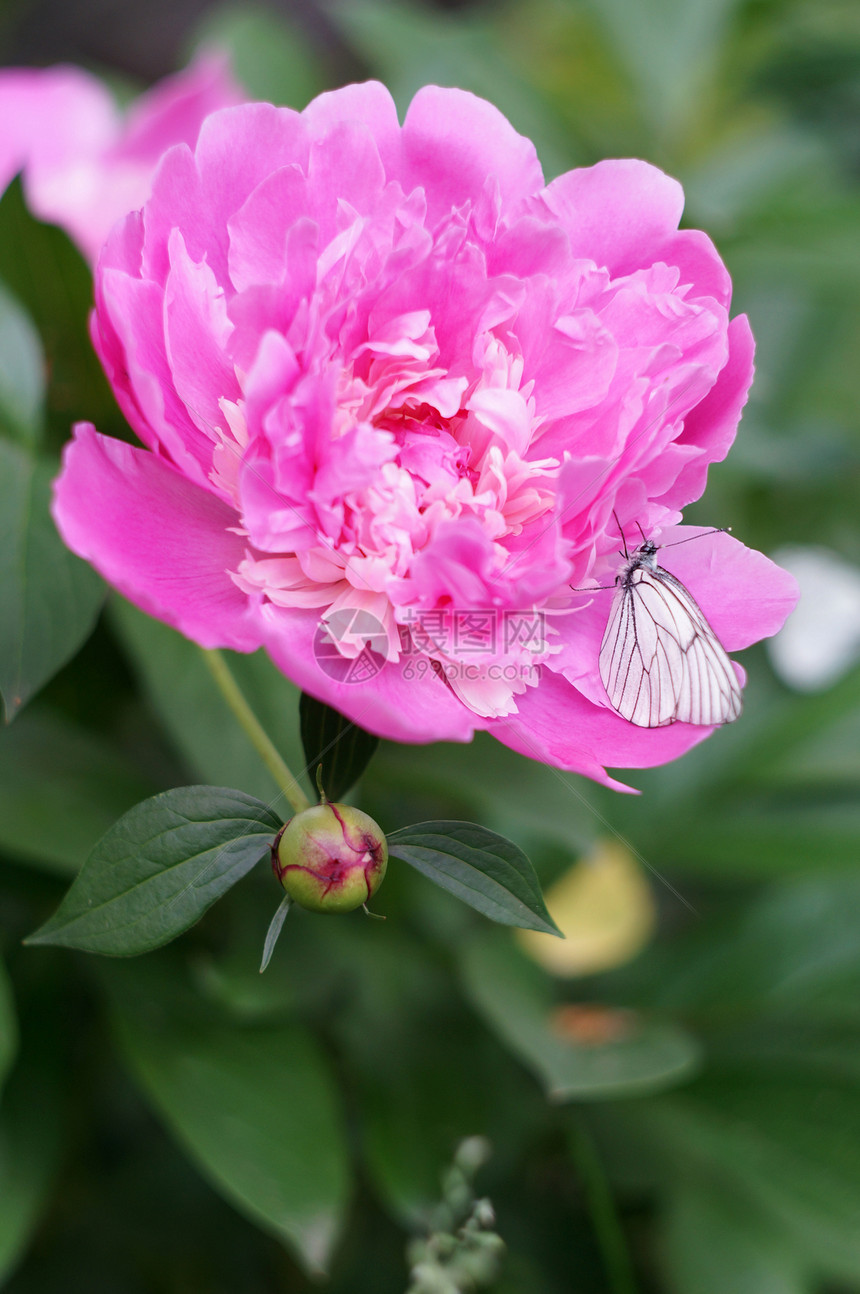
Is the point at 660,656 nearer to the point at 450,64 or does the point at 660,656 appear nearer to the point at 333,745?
the point at 333,745

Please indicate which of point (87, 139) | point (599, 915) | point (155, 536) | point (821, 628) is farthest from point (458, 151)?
point (599, 915)

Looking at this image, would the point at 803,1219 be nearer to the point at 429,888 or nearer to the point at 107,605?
the point at 429,888

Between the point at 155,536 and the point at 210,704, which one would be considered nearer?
the point at 155,536

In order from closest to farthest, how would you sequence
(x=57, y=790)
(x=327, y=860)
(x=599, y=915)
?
(x=327, y=860)
(x=57, y=790)
(x=599, y=915)

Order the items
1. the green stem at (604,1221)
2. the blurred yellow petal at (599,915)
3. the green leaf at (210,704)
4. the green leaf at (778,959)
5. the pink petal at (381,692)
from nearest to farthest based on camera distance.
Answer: the pink petal at (381,692)
the green leaf at (210,704)
the green stem at (604,1221)
the green leaf at (778,959)
the blurred yellow petal at (599,915)

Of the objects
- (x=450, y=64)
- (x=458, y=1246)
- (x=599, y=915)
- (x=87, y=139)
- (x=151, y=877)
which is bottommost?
(x=599, y=915)

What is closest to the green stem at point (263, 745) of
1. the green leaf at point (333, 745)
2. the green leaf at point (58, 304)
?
the green leaf at point (333, 745)

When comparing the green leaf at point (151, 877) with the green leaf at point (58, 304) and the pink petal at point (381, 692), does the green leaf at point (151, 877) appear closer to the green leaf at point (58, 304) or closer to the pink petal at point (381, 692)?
the pink petal at point (381, 692)
